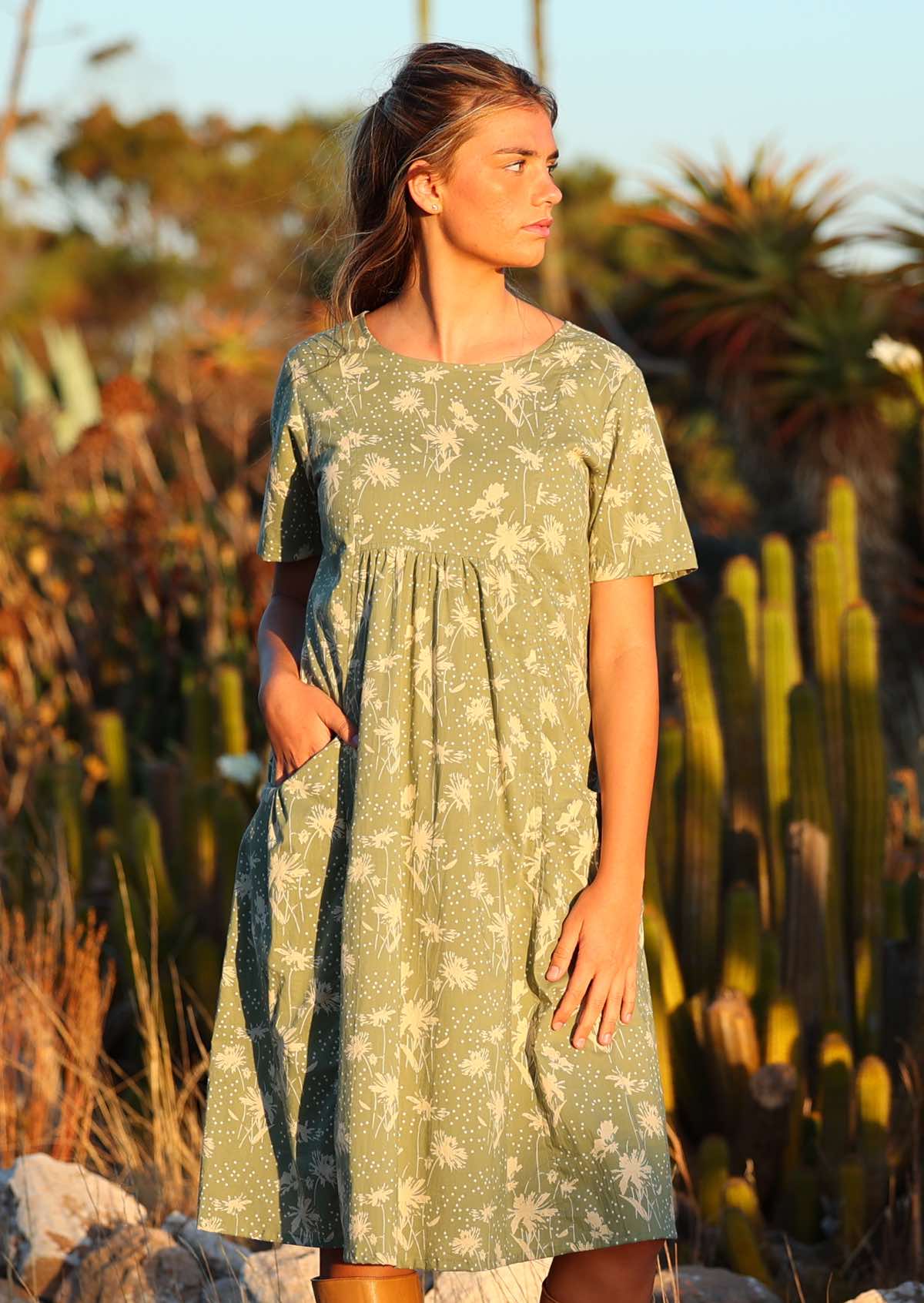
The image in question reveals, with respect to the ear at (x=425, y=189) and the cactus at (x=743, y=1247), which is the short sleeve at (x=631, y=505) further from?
the cactus at (x=743, y=1247)

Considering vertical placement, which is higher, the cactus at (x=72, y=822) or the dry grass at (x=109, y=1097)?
the cactus at (x=72, y=822)

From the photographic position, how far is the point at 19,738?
6480mm

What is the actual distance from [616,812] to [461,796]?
203 mm

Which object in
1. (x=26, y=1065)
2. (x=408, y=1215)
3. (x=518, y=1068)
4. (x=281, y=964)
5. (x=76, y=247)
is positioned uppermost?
(x=76, y=247)

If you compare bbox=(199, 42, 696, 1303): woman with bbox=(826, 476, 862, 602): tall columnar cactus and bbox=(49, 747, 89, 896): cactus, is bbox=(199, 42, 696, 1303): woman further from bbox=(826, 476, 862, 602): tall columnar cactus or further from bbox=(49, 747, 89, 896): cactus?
bbox=(49, 747, 89, 896): cactus

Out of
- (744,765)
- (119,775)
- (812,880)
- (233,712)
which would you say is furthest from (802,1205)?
(119,775)

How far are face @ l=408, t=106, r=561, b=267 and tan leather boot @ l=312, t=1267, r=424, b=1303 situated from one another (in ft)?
4.46

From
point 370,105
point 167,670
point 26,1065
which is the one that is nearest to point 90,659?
point 167,670

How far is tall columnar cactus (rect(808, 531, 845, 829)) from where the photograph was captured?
4090 mm

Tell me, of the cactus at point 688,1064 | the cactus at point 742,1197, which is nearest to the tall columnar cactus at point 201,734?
the cactus at point 688,1064

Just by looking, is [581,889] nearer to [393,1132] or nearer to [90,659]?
[393,1132]

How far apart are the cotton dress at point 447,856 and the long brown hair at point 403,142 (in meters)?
0.18

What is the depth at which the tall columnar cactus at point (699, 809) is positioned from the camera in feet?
12.8

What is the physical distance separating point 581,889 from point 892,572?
7.63 metres
